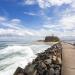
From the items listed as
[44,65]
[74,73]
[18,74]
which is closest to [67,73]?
[74,73]

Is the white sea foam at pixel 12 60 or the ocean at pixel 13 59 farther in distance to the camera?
the ocean at pixel 13 59

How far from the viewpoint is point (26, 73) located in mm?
8594

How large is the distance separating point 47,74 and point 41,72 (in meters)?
0.53

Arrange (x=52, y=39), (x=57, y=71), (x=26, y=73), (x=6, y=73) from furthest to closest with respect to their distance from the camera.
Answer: (x=52, y=39), (x=6, y=73), (x=26, y=73), (x=57, y=71)

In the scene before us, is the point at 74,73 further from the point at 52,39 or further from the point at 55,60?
the point at 52,39

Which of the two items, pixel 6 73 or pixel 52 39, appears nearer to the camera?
pixel 6 73

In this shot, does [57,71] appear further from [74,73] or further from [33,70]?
[33,70]

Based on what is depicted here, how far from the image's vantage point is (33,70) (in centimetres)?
874

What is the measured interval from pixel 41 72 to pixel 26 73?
999mm

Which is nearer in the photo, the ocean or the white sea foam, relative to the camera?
the white sea foam

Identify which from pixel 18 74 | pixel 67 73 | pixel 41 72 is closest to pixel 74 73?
pixel 67 73

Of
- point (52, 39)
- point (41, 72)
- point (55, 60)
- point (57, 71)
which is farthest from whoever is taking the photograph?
point (52, 39)

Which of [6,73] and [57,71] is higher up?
[57,71]

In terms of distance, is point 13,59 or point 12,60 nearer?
point 12,60
